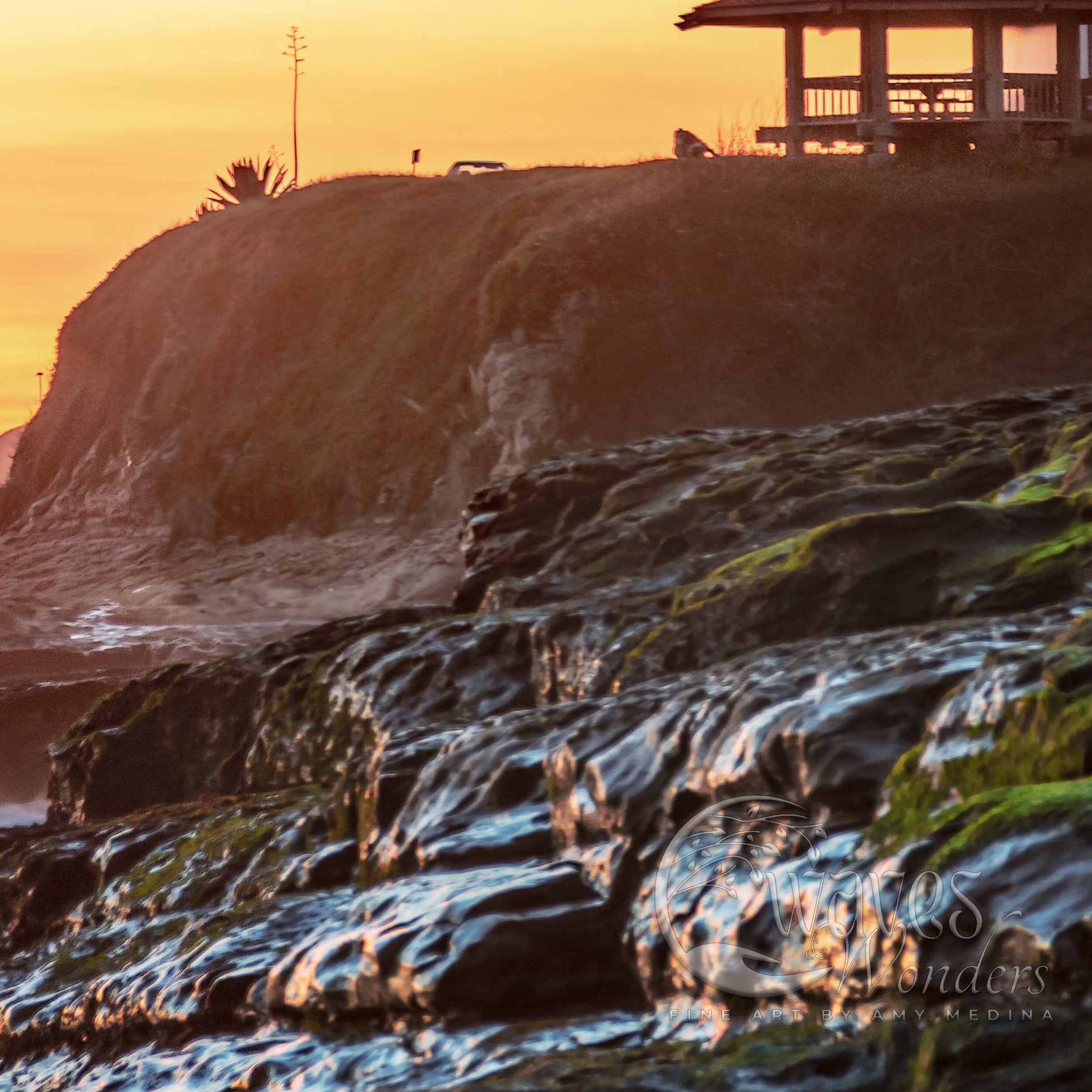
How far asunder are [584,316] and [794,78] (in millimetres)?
6517

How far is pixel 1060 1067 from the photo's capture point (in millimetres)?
4246

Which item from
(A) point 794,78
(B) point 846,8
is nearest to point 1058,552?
(B) point 846,8

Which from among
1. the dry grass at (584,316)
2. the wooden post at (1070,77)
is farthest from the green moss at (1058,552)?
the wooden post at (1070,77)

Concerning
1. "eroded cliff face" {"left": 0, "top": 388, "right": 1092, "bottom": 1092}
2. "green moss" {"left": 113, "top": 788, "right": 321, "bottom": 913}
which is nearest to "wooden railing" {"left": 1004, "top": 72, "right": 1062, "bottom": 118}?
"eroded cliff face" {"left": 0, "top": 388, "right": 1092, "bottom": 1092}

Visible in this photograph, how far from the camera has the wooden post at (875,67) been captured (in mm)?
31172

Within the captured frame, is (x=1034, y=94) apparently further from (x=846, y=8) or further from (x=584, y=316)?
(x=584, y=316)

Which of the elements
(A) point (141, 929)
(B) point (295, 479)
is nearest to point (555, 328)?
(B) point (295, 479)

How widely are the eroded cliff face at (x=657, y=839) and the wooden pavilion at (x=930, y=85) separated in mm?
20596

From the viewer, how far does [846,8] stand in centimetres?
3059

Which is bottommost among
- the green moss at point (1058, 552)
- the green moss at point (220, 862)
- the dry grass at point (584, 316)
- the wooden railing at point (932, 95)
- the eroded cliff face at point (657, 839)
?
the green moss at point (220, 862)

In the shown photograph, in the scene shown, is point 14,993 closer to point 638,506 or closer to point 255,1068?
point 255,1068

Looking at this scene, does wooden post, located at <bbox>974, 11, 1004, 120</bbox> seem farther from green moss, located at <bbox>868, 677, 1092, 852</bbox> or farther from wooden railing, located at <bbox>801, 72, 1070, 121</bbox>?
green moss, located at <bbox>868, 677, 1092, 852</bbox>

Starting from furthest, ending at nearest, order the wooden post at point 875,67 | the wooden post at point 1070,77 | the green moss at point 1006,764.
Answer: the wooden post at point 1070,77, the wooden post at point 875,67, the green moss at point 1006,764

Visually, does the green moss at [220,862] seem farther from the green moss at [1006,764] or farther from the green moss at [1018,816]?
the green moss at [1018,816]
